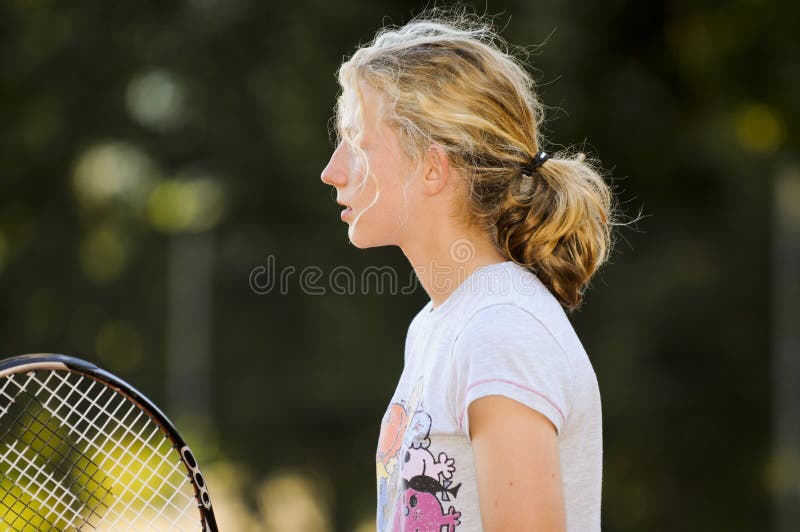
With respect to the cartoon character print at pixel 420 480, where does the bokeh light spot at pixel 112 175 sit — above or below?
above

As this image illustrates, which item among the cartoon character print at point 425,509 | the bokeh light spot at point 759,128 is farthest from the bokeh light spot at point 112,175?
the cartoon character print at point 425,509

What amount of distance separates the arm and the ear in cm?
46

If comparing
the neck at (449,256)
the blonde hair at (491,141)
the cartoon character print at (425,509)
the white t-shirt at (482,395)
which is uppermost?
the blonde hair at (491,141)

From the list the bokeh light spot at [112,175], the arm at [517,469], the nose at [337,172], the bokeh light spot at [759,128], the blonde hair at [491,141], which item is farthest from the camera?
the bokeh light spot at [112,175]

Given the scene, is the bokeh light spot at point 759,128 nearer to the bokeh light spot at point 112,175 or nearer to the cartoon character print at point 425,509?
the bokeh light spot at point 112,175

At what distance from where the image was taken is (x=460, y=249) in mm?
1744

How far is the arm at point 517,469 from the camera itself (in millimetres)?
1390

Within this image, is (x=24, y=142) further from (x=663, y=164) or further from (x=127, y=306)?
(x=663, y=164)

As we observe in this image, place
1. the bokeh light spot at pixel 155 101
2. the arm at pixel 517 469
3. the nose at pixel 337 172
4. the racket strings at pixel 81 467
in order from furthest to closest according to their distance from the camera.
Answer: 1. the bokeh light spot at pixel 155 101
2. the racket strings at pixel 81 467
3. the nose at pixel 337 172
4. the arm at pixel 517 469

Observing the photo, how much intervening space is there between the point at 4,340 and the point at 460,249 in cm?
671

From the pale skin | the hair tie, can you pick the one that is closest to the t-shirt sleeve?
the pale skin

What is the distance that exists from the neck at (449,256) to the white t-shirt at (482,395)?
0.04 metres

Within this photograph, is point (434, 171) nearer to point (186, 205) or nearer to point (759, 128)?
point (759, 128)

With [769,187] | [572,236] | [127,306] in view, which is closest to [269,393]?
[127,306]
